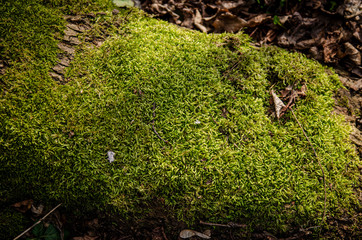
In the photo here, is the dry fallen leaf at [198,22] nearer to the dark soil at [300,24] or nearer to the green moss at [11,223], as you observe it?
the dark soil at [300,24]

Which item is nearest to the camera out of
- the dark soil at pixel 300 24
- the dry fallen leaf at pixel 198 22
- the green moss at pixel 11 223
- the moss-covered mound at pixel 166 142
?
the moss-covered mound at pixel 166 142

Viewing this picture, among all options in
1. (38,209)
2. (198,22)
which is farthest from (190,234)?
(198,22)

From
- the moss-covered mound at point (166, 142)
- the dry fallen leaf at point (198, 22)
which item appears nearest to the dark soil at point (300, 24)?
the dry fallen leaf at point (198, 22)

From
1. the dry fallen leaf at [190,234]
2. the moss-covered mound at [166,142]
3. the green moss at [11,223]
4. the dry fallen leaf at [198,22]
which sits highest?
the dry fallen leaf at [198,22]

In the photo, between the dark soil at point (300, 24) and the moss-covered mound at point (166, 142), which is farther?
the dark soil at point (300, 24)

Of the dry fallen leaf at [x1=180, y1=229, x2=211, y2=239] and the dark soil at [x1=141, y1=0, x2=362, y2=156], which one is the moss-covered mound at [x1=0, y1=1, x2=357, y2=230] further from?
the dark soil at [x1=141, y1=0, x2=362, y2=156]

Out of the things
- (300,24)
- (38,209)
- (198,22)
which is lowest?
(38,209)

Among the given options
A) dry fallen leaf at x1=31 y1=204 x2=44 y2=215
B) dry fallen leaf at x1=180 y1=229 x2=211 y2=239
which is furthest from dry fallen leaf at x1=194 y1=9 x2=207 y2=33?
dry fallen leaf at x1=31 y1=204 x2=44 y2=215

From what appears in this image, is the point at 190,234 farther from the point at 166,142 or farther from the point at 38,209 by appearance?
the point at 38,209
